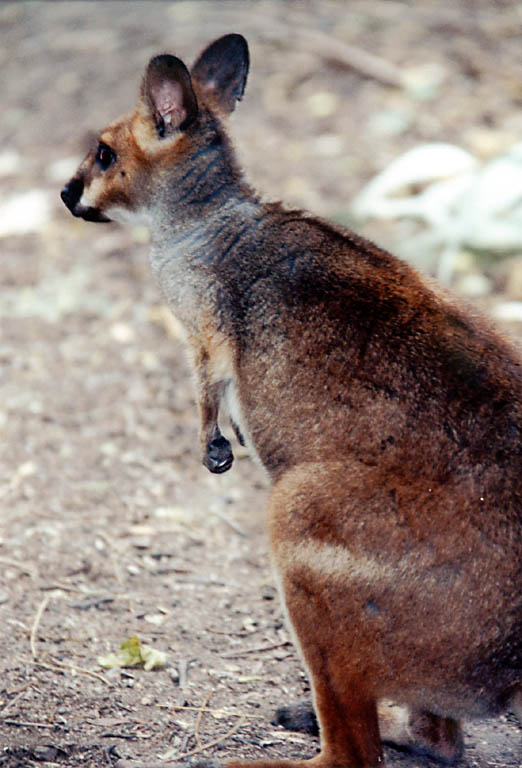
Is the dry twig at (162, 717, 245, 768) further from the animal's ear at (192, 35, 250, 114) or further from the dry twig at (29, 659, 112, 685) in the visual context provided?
the animal's ear at (192, 35, 250, 114)

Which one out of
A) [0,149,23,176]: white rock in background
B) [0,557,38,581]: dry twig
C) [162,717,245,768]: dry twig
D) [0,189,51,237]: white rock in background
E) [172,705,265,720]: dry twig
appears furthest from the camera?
[0,149,23,176]: white rock in background

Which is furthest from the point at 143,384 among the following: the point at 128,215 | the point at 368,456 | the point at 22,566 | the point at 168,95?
the point at 368,456

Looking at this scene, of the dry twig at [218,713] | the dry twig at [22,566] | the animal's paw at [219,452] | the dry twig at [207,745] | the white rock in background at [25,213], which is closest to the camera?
the dry twig at [207,745]

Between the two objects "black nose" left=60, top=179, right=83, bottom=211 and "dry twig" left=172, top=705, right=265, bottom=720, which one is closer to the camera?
"dry twig" left=172, top=705, right=265, bottom=720

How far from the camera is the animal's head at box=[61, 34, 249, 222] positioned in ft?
12.5

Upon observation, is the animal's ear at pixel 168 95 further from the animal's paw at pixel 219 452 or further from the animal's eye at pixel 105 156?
the animal's paw at pixel 219 452

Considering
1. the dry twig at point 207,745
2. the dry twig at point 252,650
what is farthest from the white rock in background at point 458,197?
the dry twig at point 207,745

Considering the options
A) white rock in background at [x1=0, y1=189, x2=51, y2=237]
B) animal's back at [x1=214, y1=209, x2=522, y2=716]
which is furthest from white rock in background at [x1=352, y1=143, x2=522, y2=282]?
white rock in background at [x1=0, y1=189, x2=51, y2=237]

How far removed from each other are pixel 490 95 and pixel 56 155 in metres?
3.52

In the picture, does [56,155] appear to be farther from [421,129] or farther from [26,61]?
[421,129]

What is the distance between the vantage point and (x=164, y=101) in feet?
12.5

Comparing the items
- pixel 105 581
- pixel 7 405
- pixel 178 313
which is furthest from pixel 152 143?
pixel 7 405

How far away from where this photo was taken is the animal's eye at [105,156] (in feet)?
13.1

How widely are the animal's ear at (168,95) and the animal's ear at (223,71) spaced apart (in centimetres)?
32
